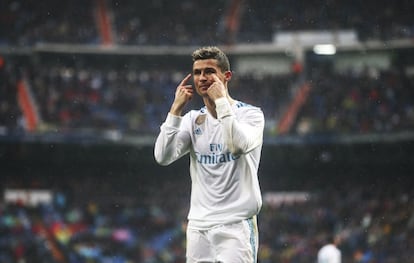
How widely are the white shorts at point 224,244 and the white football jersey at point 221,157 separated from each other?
0.04 m

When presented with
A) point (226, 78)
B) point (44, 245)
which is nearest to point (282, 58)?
point (44, 245)

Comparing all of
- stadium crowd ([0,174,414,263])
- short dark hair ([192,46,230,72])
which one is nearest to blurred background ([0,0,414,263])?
stadium crowd ([0,174,414,263])

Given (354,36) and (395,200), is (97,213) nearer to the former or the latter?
(395,200)

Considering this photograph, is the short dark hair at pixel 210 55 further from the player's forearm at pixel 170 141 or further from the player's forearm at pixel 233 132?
the player's forearm at pixel 170 141

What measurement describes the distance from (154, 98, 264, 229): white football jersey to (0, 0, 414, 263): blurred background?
15.9 metres

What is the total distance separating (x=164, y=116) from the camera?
87.7ft

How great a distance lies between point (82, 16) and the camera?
30766 mm

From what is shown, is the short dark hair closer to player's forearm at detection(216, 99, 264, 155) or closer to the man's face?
the man's face

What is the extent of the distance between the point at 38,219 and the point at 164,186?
468 centimetres

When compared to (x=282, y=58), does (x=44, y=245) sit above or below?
below

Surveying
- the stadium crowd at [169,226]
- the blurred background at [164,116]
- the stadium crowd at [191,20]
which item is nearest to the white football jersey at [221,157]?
the stadium crowd at [169,226]

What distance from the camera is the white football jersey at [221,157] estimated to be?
4555 mm

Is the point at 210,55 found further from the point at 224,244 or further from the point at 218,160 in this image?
the point at 224,244

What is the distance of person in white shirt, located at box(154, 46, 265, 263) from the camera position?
4574mm
